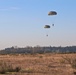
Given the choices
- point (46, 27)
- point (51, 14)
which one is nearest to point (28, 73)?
point (51, 14)

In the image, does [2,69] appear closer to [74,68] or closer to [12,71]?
[12,71]

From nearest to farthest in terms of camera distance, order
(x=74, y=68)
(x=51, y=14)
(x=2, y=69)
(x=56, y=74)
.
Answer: (x=56, y=74)
(x=2, y=69)
(x=74, y=68)
(x=51, y=14)

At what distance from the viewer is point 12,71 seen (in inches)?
1266

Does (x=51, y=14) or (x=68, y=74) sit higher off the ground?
(x=51, y=14)

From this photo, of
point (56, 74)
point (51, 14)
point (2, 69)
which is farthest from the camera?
point (51, 14)

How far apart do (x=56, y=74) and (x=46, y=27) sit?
25445 millimetres

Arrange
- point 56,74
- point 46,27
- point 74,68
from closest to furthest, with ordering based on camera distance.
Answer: point 56,74 → point 74,68 → point 46,27

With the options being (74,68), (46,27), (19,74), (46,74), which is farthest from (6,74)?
(46,27)

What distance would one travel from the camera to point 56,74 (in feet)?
94.2

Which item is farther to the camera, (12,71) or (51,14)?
(51,14)

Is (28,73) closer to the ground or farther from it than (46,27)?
closer to the ground

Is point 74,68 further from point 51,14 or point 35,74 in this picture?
point 51,14

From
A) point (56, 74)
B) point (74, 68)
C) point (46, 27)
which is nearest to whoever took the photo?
point (56, 74)

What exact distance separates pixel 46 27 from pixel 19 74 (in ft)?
82.9
